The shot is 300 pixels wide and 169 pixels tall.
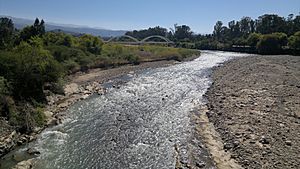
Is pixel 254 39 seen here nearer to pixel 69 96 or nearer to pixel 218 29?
pixel 218 29

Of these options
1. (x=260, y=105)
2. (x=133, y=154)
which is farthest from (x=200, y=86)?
(x=133, y=154)

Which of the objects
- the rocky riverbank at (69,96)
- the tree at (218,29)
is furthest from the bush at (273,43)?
the tree at (218,29)

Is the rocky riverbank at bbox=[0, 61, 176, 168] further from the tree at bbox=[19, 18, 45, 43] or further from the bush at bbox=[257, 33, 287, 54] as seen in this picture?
the bush at bbox=[257, 33, 287, 54]

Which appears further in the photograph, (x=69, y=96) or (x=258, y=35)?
(x=258, y=35)

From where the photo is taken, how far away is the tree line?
8056cm

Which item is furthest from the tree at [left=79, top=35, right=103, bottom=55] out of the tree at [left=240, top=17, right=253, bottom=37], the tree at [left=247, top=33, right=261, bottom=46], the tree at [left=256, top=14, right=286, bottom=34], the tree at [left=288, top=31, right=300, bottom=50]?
the tree at [left=240, top=17, right=253, bottom=37]

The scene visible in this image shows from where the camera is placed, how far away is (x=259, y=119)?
71.4 ft

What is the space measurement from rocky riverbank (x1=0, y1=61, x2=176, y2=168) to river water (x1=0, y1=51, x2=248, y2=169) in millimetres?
721

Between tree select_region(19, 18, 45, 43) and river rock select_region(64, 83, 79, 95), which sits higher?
tree select_region(19, 18, 45, 43)

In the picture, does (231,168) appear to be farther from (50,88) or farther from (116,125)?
(50,88)

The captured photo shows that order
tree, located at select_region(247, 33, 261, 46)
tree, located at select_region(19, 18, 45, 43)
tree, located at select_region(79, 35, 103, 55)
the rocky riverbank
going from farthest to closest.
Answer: tree, located at select_region(247, 33, 261, 46) < tree, located at select_region(79, 35, 103, 55) < tree, located at select_region(19, 18, 45, 43) < the rocky riverbank

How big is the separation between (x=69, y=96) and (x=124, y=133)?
12.6 meters

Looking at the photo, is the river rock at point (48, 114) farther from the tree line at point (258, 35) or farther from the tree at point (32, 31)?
the tree line at point (258, 35)

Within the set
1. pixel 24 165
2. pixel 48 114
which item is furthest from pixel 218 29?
pixel 24 165
